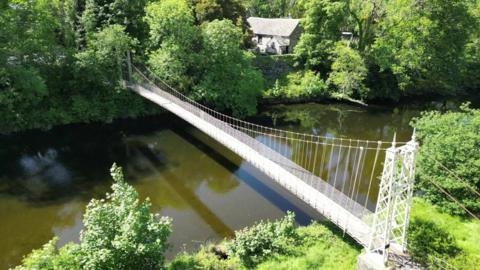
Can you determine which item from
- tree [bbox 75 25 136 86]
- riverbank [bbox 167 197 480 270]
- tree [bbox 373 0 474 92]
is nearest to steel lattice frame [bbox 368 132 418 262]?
riverbank [bbox 167 197 480 270]

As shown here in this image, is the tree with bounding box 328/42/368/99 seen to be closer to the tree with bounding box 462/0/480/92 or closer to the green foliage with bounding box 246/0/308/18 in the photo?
the tree with bounding box 462/0/480/92

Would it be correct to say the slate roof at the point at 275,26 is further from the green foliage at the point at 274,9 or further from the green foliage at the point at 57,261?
the green foliage at the point at 57,261

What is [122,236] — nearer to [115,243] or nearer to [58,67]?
[115,243]

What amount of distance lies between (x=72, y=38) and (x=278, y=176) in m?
17.2

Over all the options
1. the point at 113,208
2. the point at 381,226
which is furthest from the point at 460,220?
the point at 113,208

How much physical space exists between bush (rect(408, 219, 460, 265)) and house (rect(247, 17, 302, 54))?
25547 millimetres

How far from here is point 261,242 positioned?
10.2 m

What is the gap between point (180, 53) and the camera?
22.1m

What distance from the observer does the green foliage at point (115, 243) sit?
7.81 meters

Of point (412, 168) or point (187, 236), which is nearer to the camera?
point (412, 168)

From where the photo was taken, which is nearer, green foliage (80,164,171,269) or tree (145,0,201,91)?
green foliage (80,164,171,269)

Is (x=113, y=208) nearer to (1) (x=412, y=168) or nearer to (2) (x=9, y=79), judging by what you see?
(1) (x=412, y=168)

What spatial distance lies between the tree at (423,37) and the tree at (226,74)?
34.3ft

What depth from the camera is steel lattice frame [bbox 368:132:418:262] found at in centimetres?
775
